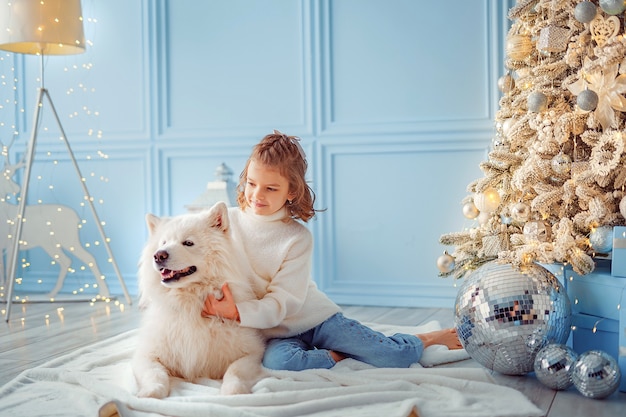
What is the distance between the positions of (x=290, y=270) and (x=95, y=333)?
1.22 metres

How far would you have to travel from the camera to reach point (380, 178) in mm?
3703

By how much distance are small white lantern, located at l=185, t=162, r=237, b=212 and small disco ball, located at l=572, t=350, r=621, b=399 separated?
2.10m

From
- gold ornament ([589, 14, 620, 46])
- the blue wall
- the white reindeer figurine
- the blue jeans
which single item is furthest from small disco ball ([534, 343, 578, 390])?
the white reindeer figurine

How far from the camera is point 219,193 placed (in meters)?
3.65

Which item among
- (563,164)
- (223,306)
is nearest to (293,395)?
(223,306)

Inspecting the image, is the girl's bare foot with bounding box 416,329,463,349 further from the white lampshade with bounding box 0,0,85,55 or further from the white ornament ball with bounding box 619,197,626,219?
the white lampshade with bounding box 0,0,85,55

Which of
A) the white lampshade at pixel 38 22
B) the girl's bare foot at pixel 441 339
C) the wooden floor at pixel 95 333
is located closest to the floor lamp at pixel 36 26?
the white lampshade at pixel 38 22

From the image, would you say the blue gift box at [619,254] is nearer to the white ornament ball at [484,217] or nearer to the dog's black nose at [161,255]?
the white ornament ball at [484,217]

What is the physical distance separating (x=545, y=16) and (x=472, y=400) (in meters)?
1.48

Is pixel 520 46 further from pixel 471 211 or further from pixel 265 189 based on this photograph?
pixel 265 189

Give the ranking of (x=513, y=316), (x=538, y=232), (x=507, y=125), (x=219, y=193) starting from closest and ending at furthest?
(x=513, y=316), (x=538, y=232), (x=507, y=125), (x=219, y=193)

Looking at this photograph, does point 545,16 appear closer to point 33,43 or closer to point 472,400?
point 472,400

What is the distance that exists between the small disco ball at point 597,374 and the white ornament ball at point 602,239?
39 centimetres

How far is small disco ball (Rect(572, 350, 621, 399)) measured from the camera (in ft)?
6.23
